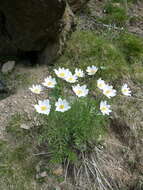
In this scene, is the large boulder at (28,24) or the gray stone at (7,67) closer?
the large boulder at (28,24)

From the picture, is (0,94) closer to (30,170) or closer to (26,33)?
(26,33)

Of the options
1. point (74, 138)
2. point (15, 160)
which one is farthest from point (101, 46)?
point (15, 160)

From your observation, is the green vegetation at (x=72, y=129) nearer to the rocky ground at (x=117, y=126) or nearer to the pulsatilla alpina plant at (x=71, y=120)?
the pulsatilla alpina plant at (x=71, y=120)

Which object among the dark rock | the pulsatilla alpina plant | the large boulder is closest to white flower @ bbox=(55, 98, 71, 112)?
the pulsatilla alpina plant

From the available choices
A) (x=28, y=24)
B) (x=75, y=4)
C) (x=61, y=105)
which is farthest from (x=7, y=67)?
(x=61, y=105)

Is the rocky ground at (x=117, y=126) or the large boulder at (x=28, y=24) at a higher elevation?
the large boulder at (x=28, y=24)

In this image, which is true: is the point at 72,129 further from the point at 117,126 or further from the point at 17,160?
the point at 117,126

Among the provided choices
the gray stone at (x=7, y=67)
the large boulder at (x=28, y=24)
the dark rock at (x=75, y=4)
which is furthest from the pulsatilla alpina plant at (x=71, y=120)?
the dark rock at (x=75, y=4)

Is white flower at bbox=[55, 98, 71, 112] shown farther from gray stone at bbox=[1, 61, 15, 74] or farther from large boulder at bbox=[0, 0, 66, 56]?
gray stone at bbox=[1, 61, 15, 74]

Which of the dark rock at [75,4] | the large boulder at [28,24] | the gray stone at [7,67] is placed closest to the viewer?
the large boulder at [28,24]
